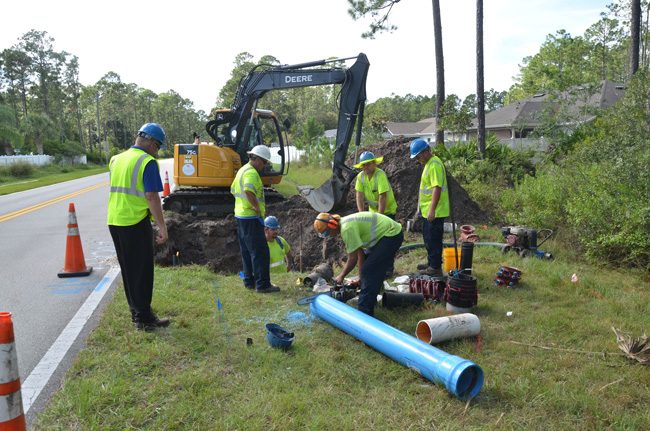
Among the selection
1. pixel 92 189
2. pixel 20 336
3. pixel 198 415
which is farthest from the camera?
pixel 92 189

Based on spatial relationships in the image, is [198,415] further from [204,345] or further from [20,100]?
[20,100]

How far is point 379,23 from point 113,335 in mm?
15981

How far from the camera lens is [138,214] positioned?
4.89 m

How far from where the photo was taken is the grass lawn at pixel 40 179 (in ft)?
81.0

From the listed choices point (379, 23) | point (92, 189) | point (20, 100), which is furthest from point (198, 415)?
point (20, 100)

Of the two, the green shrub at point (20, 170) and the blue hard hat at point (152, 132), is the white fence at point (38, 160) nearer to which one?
the green shrub at point (20, 170)

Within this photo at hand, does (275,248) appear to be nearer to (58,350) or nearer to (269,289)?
(269,289)

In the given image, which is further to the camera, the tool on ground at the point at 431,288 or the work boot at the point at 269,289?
the work boot at the point at 269,289

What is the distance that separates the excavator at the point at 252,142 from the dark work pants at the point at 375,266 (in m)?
5.24

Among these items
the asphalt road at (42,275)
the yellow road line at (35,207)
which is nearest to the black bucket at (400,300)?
the asphalt road at (42,275)

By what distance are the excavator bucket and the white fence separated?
98.3ft

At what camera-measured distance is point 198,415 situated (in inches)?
135

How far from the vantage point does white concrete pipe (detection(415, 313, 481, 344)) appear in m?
4.58

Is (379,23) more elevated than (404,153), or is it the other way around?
(379,23)
